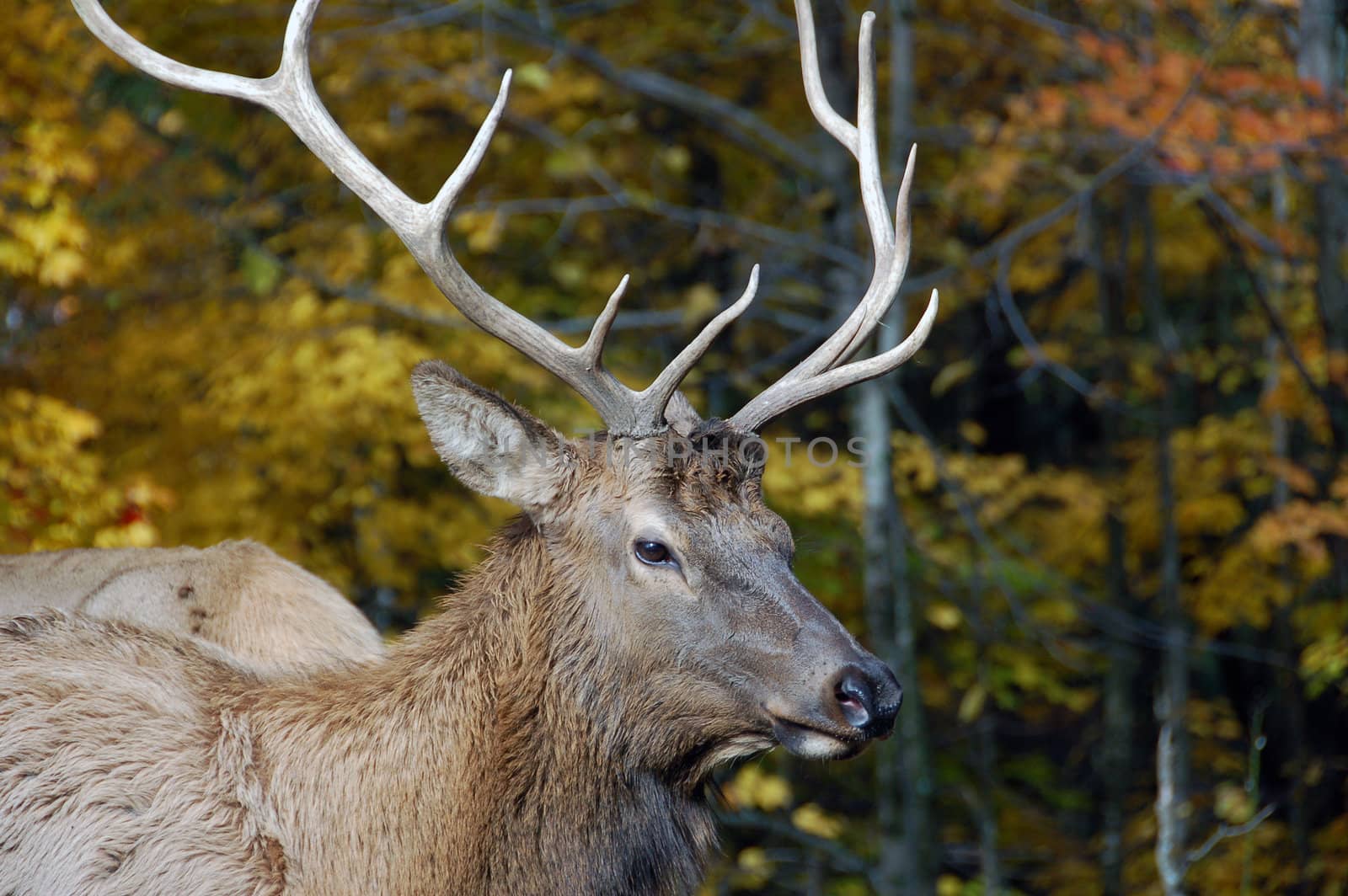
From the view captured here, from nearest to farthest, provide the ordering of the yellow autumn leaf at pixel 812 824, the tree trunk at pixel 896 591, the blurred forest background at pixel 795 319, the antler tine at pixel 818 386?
the antler tine at pixel 818 386, the blurred forest background at pixel 795 319, the tree trunk at pixel 896 591, the yellow autumn leaf at pixel 812 824

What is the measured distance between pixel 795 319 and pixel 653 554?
5546mm

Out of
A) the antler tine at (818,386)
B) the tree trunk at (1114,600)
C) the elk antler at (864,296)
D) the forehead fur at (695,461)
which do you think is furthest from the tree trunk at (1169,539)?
the forehead fur at (695,461)

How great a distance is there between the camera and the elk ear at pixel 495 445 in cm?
364

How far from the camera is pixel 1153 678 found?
14.1 metres

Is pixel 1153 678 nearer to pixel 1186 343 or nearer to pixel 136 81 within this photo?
pixel 1186 343

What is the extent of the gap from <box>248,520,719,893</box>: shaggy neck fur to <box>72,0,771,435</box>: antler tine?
487mm

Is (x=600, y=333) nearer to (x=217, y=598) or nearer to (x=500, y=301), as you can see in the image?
(x=500, y=301)

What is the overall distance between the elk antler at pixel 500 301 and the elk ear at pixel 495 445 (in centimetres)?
17

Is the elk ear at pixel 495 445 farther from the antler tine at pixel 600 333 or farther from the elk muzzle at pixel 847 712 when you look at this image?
the elk muzzle at pixel 847 712

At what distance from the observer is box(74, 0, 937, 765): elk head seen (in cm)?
332

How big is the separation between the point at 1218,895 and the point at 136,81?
923 cm

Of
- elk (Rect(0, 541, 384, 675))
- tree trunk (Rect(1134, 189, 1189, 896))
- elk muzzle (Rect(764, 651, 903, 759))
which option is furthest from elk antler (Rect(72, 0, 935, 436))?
tree trunk (Rect(1134, 189, 1189, 896))

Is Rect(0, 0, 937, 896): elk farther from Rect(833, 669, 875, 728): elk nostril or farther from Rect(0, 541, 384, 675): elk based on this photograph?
Rect(0, 541, 384, 675): elk

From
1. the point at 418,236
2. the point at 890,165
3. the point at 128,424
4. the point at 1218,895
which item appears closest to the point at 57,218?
the point at 128,424
